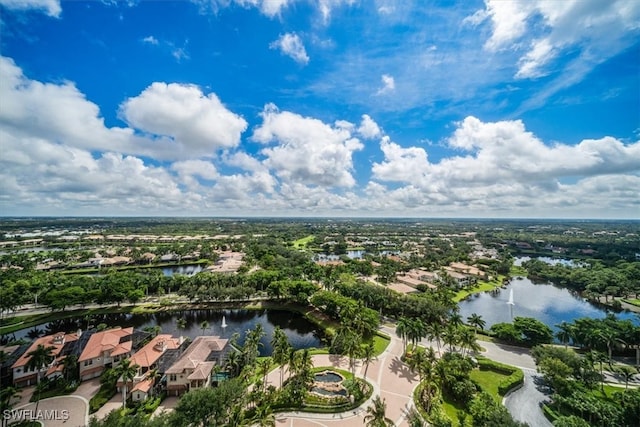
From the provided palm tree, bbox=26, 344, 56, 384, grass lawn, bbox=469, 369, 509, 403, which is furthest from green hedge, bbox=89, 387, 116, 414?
grass lawn, bbox=469, 369, 509, 403

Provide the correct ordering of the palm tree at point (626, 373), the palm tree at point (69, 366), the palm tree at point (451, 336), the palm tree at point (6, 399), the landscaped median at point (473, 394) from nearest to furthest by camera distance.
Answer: the palm tree at point (6, 399)
the landscaped median at point (473, 394)
the palm tree at point (626, 373)
the palm tree at point (69, 366)
the palm tree at point (451, 336)

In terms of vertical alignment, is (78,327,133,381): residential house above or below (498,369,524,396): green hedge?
above

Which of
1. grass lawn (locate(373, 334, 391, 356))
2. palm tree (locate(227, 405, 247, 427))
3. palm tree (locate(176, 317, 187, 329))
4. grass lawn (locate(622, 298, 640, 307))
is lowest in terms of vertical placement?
grass lawn (locate(622, 298, 640, 307))

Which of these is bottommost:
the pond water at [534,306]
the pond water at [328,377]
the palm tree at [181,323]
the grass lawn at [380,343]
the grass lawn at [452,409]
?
the pond water at [534,306]

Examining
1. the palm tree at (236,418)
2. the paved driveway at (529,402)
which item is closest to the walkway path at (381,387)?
the palm tree at (236,418)

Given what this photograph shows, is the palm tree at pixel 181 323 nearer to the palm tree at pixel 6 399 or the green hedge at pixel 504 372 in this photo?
the palm tree at pixel 6 399

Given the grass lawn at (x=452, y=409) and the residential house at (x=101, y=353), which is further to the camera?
the residential house at (x=101, y=353)

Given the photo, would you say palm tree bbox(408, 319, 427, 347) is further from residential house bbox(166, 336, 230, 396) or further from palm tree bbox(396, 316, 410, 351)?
residential house bbox(166, 336, 230, 396)

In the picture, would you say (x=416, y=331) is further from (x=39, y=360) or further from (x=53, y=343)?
(x=53, y=343)
